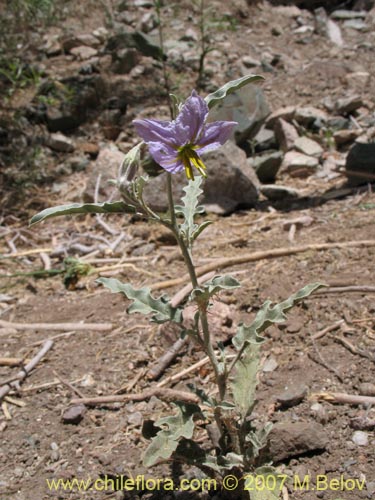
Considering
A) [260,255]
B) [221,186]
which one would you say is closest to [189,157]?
[260,255]

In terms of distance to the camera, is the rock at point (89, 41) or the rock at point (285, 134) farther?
the rock at point (89, 41)

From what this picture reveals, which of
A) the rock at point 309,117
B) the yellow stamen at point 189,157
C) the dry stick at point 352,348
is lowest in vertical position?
the dry stick at point 352,348

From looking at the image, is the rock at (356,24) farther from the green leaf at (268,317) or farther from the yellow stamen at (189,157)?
the yellow stamen at (189,157)

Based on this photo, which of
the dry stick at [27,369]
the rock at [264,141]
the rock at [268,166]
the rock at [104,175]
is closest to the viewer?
the dry stick at [27,369]

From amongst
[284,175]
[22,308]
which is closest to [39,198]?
[22,308]

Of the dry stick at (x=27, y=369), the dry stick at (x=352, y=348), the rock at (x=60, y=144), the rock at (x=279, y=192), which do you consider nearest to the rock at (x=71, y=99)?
the rock at (x=60, y=144)

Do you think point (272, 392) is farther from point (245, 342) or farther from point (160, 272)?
point (160, 272)
